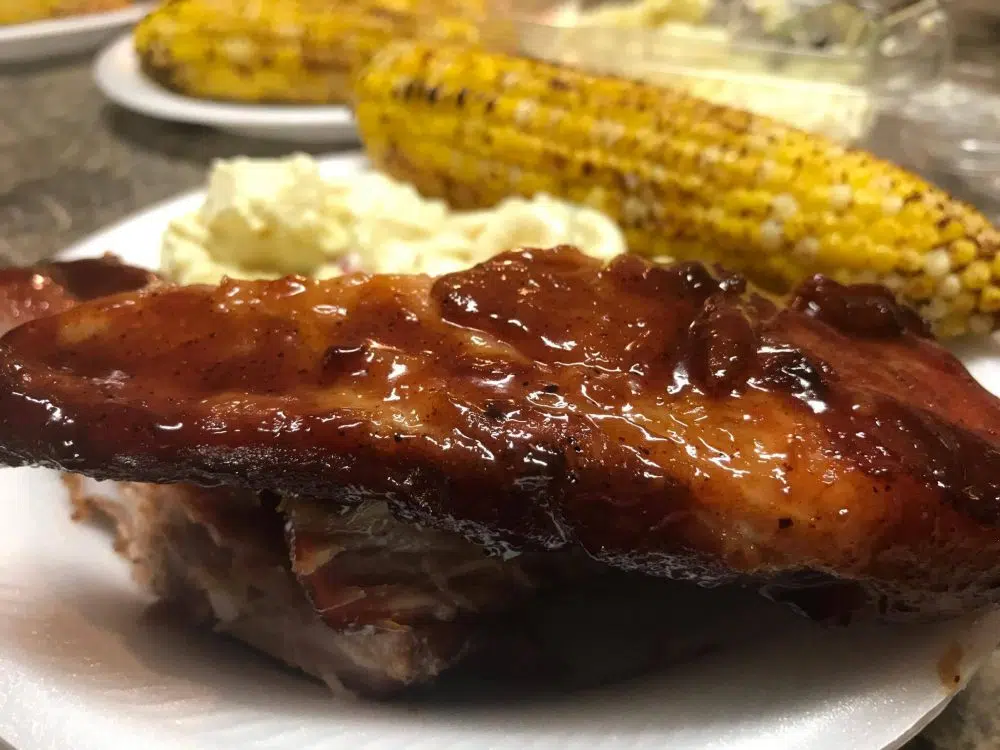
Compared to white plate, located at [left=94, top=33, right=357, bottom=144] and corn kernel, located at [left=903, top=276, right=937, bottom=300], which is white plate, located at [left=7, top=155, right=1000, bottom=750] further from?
white plate, located at [left=94, top=33, right=357, bottom=144]

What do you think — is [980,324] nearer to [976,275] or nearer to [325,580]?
[976,275]

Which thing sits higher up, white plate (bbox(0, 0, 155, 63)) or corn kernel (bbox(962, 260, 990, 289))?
corn kernel (bbox(962, 260, 990, 289))

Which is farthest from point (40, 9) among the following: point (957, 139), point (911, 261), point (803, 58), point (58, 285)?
point (911, 261)

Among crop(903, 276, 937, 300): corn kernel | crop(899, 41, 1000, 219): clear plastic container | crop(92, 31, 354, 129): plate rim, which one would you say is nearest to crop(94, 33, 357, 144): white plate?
crop(92, 31, 354, 129): plate rim

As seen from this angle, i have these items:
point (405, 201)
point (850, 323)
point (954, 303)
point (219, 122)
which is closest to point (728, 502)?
point (850, 323)

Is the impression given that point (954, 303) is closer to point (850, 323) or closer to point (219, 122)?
point (850, 323)

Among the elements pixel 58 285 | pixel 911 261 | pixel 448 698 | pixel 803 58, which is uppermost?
pixel 803 58
